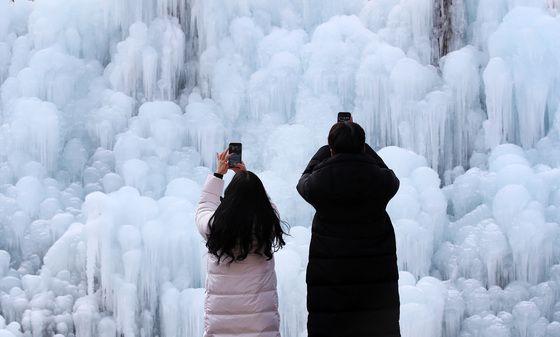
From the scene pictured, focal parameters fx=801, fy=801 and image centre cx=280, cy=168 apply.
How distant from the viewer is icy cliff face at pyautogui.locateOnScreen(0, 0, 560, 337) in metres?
7.05

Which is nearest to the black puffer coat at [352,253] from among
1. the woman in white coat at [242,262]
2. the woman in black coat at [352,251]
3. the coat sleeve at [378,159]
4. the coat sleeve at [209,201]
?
the woman in black coat at [352,251]

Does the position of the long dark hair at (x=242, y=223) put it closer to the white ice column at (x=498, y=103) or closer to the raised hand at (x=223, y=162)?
the raised hand at (x=223, y=162)

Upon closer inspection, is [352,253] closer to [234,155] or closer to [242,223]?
[242,223]

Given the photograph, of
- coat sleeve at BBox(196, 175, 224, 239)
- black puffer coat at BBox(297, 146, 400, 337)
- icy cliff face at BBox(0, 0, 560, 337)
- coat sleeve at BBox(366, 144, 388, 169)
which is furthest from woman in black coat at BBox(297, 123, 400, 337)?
icy cliff face at BBox(0, 0, 560, 337)

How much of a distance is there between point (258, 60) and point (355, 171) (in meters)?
4.98

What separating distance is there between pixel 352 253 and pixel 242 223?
55 cm

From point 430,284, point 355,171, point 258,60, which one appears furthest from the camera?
point 258,60

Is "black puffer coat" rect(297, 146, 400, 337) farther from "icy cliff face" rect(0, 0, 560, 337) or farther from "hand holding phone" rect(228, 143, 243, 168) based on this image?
"icy cliff face" rect(0, 0, 560, 337)

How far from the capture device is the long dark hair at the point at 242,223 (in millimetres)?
3836

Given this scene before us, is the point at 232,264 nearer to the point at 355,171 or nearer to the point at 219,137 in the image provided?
the point at 355,171

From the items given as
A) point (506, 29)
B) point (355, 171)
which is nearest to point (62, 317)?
point (355, 171)

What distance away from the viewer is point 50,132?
8.18 metres

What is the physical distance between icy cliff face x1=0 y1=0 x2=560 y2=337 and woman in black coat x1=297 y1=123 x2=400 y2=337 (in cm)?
284

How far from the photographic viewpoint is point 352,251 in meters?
3.87
